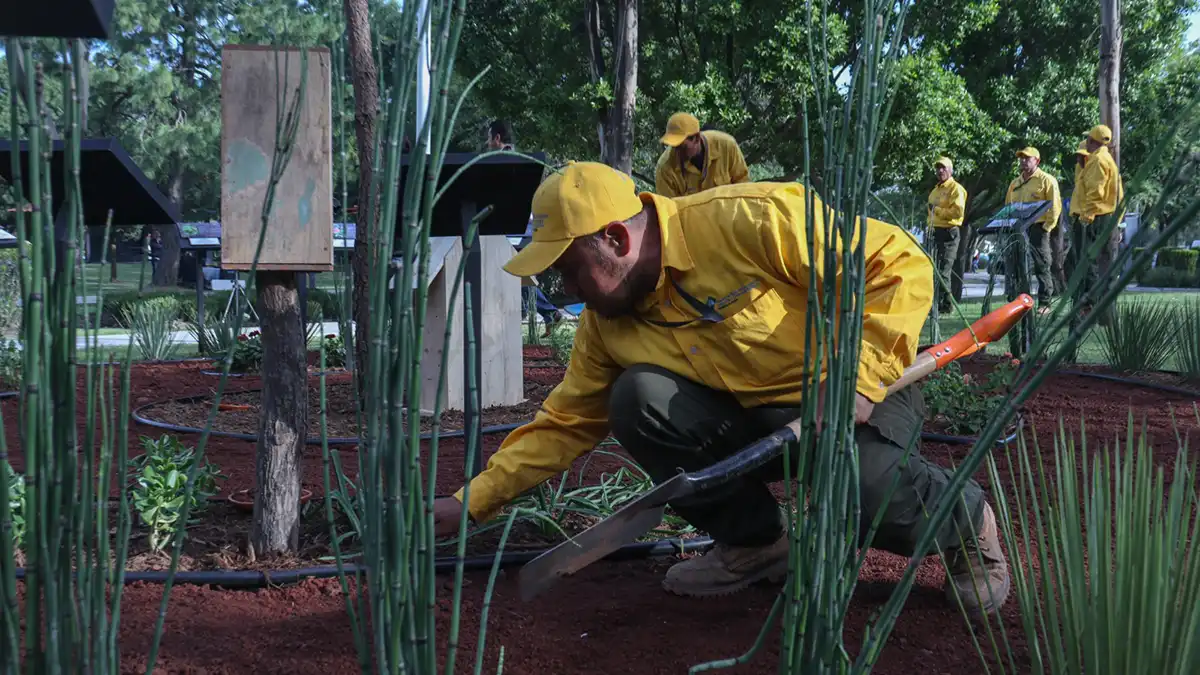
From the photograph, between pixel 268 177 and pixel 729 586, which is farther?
pixel 729 586

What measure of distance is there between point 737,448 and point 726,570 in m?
0.30

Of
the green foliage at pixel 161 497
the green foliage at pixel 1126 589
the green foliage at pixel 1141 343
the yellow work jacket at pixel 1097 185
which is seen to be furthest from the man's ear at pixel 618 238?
the yellow work jacket at pixel 1097 185

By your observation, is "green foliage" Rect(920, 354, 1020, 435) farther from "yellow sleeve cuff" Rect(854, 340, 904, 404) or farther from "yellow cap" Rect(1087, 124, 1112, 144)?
"yellow cap" Rect(1087, 124, 1112, 144)

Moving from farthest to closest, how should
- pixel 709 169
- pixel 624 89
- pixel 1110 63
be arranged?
1. pixel 624 89
2. pixel 1110 63
3. pixel 709 169

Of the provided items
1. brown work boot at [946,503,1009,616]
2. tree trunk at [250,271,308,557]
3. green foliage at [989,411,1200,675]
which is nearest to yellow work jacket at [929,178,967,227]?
brown work boot at [946,503,1009,616]

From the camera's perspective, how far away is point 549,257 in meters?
2.14

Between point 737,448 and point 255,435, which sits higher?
point 737,448

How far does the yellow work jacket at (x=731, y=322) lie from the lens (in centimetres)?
222

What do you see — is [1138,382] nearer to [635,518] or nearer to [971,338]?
[971,338]

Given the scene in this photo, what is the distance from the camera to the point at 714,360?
244 cm

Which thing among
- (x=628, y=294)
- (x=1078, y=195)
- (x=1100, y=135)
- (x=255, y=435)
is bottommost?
(x=255, y=435)

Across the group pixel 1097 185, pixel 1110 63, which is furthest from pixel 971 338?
pixel 1110 63

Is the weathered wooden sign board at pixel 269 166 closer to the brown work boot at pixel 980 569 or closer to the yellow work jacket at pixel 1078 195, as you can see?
the brown work boot at pixel 980 569

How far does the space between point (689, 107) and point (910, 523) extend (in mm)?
12299
